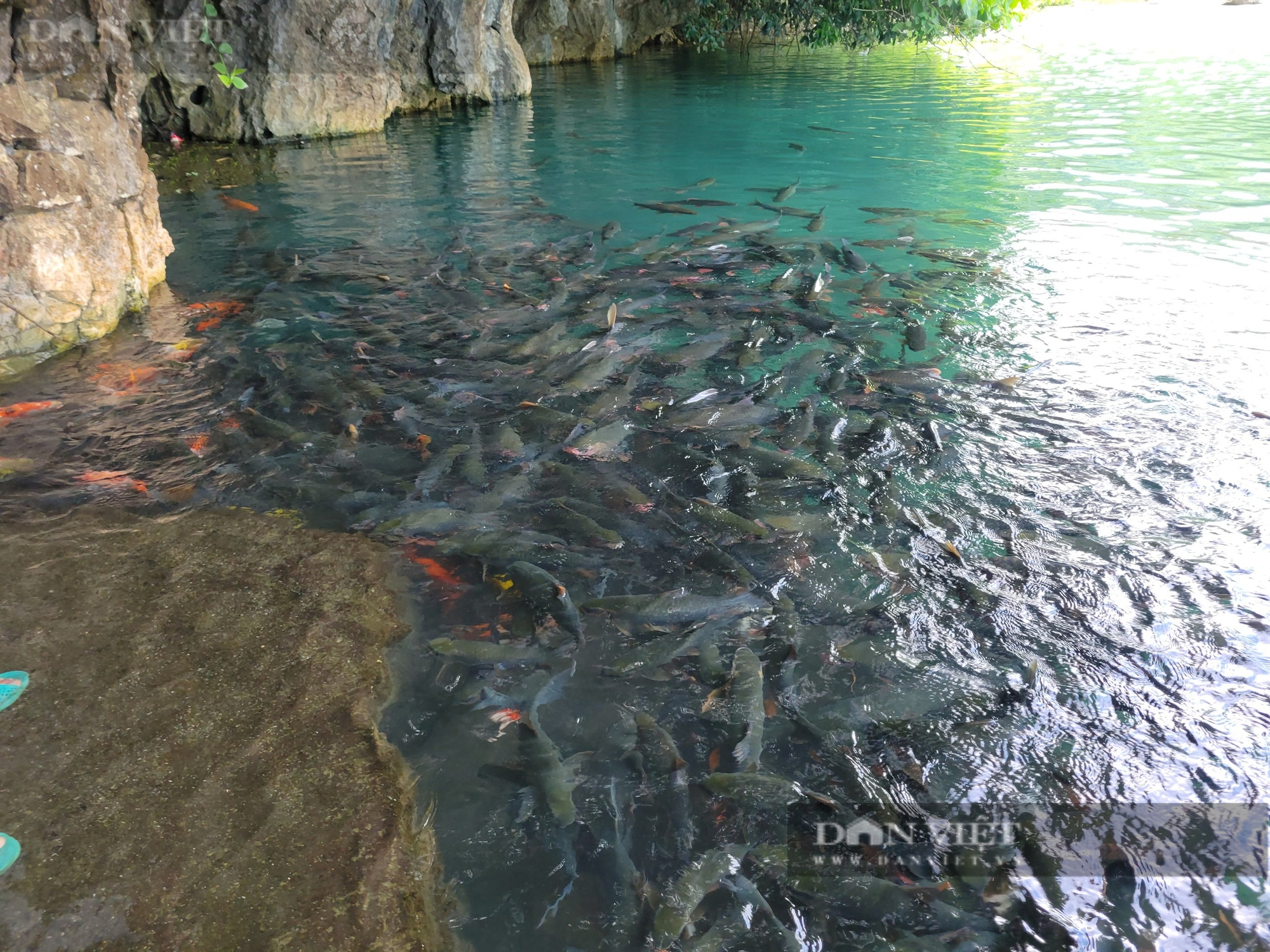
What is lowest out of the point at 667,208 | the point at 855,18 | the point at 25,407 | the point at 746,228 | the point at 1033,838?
the point at 1033,838

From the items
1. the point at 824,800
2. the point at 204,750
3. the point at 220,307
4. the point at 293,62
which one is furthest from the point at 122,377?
the point at 293,62

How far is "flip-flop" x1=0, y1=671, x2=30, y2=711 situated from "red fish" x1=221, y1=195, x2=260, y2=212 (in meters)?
7.51

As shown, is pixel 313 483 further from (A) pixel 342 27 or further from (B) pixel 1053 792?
(A) pixel 342 27

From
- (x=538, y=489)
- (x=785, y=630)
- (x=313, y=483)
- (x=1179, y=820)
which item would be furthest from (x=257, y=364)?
(x=1179, y=820)

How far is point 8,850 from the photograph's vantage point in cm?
219

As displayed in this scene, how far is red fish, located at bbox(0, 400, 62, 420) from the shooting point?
15.3 ft

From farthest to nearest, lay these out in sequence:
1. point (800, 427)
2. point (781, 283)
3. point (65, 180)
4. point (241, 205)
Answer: point (241, 205)
point (781, 283)
point (65, 180)
point (800, 427)

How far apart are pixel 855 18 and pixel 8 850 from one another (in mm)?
22243

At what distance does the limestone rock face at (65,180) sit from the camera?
5.06m

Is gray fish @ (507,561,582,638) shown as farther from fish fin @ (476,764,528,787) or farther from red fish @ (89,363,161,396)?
red fish @ (89,363,161,396)

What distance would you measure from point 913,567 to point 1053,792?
1.14m

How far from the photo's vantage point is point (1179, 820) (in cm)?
253

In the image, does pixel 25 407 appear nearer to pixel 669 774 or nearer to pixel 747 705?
pixel 669 774

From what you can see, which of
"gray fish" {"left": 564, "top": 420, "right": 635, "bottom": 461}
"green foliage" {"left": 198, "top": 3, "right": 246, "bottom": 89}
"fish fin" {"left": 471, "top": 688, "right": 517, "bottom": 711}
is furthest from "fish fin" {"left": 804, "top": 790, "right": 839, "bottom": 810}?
"green foliage" {"left": 198, "top": 3, "right": 246, "bottom": 89}
